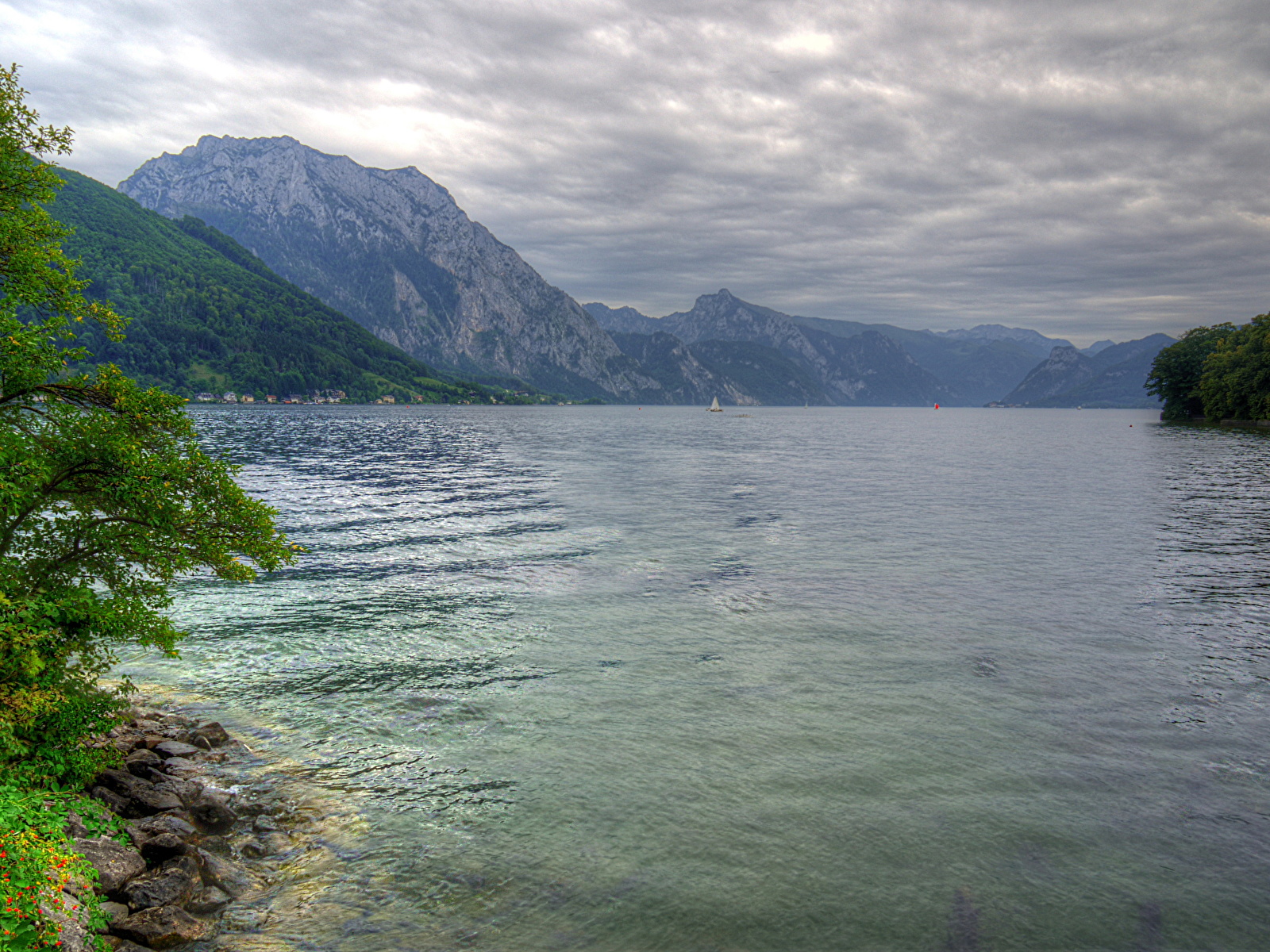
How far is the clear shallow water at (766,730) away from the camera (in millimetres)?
14164

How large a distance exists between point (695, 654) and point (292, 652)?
1665cm

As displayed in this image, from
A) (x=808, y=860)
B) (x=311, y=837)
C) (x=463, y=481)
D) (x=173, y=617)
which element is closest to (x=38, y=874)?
(x=311, y=837)

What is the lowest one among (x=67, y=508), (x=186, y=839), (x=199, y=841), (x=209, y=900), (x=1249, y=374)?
(x=199, y=841)

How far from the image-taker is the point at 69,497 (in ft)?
55.2

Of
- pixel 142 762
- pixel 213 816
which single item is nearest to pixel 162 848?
pixel 213 816

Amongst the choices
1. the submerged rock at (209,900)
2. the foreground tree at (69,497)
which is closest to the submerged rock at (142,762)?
the foreground tree at (69,497)

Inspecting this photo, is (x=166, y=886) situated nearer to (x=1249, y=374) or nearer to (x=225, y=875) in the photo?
(x=225, y=875)

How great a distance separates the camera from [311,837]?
16.3 metres

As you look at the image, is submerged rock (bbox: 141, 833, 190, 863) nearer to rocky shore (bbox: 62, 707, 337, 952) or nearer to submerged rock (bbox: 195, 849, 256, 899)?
rocky shore (bbox: 62, 707, 337, 952)

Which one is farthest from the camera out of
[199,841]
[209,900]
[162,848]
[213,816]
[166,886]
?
A: [213,816]

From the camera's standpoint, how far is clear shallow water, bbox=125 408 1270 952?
46.5ft

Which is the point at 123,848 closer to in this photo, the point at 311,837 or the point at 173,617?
the point at 311,837

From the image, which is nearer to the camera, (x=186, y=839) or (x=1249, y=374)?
(x=186, y=839)

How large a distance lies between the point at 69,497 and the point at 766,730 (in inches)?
786
